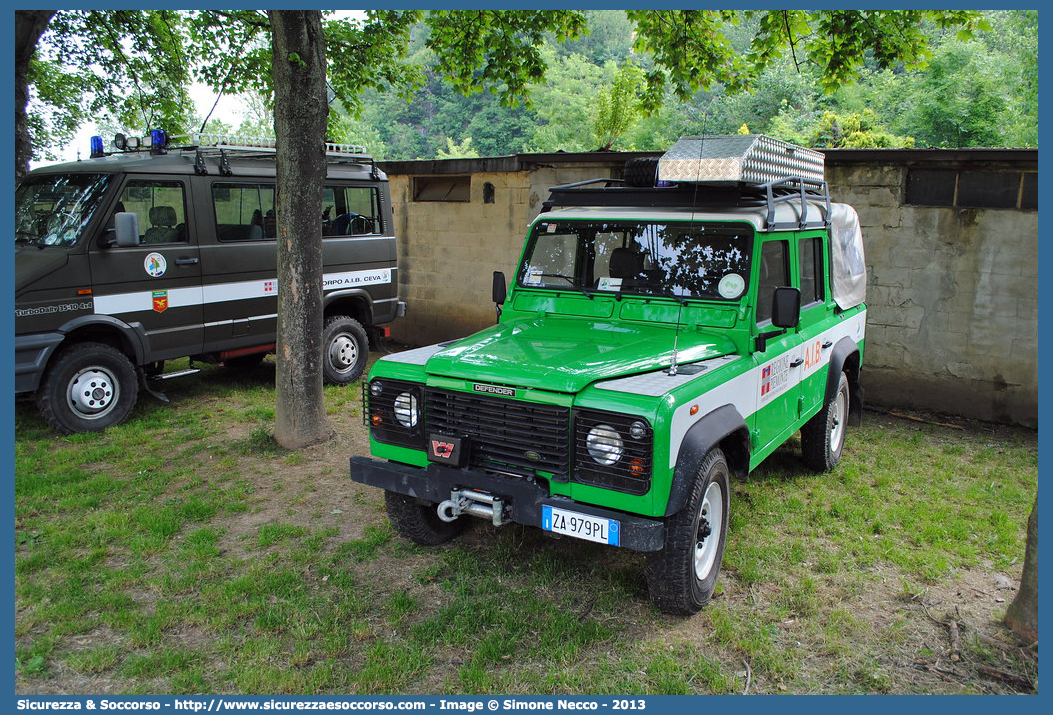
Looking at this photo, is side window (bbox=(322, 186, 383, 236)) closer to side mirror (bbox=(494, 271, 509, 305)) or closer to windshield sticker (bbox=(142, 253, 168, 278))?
windshield sticker (bbox=(142, 253, 168, 278))

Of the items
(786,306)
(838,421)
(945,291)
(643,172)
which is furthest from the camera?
(945,291)

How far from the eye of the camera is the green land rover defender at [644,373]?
3629 millimetres

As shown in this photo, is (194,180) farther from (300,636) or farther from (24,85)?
(300,636)

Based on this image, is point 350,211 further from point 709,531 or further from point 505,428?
point 709,531

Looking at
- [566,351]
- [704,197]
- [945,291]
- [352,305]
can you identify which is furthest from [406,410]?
[945,291]

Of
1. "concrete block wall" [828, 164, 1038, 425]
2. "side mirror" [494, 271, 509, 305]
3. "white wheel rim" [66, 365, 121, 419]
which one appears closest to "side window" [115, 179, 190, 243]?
"white wheel rim" [66, 365, 121, 419]

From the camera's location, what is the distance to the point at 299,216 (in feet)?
20.4

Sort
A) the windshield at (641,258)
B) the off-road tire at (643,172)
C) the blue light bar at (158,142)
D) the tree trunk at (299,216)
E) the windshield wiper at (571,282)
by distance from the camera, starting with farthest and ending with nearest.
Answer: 1. the blue light bar at (158,142)
2. the tree trunk at (299,216)
3. the off-road tire at (643,172)
4. the windshield wiper at (571,282)
5. the windshield at (641,258)

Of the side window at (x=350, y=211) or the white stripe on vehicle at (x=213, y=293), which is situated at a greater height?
the side window at (x=350, y=211)

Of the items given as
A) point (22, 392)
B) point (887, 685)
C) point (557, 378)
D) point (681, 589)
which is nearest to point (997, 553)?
point (887, 685)

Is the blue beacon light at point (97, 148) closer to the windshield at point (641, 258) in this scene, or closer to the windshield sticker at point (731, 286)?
the windshield at point (641, 258)

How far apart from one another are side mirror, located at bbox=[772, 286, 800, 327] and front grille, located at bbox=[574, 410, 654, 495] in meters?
1.44

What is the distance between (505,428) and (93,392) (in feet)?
16.0

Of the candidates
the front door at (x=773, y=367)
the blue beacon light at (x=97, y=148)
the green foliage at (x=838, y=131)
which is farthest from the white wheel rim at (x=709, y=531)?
the green foliage at (x=838, y=131)
